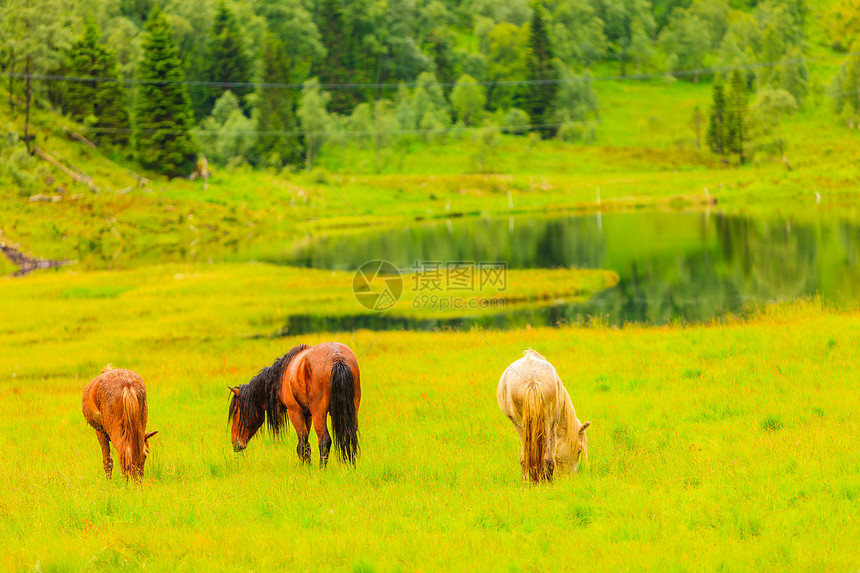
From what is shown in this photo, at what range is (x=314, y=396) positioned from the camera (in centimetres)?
947

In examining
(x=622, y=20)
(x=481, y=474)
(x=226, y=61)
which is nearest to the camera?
(x=481, y=474)

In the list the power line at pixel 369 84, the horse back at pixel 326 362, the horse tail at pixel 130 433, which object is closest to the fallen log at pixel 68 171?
the power line at pixel 369 84

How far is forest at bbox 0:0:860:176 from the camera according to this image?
3113 inches

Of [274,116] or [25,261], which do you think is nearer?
[25,261]

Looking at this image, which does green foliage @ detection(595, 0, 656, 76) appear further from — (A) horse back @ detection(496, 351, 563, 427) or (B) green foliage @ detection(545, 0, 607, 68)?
(A) horse back @ detection(496, 351, 563, 427)

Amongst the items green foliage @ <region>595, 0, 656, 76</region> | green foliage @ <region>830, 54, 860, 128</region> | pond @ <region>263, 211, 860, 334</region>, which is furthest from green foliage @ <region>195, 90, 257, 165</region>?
green foliage @ <region>595, 0, 656, 76</region>

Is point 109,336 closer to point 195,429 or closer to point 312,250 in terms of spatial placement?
point 195,429

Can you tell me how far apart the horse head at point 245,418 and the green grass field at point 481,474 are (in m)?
0.38

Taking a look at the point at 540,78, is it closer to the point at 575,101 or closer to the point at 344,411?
the point at 575,101

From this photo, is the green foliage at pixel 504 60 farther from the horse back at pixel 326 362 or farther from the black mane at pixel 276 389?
the horse back at pixel 326 362

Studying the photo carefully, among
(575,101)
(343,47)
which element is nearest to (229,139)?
(575,101)

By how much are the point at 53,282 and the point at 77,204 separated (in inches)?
1062

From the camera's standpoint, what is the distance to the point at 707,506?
23.4 feet

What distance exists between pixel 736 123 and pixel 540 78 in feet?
125
